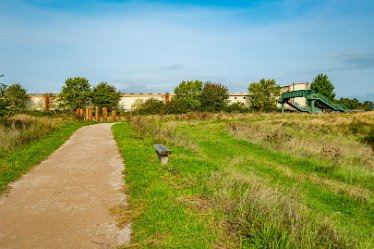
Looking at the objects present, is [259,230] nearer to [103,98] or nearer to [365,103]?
[103,98]

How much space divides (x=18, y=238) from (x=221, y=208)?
3.31 meters

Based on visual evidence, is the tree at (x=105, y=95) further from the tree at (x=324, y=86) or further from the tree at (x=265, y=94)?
the tree at (x=324, y=86)

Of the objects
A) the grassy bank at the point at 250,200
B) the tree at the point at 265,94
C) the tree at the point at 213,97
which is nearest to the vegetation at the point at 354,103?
the tree at the point at 265,94

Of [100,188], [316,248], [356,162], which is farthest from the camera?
[356,162]

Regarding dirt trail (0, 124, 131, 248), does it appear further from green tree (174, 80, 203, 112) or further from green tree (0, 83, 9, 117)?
green tree (174, 80, 203, 112)

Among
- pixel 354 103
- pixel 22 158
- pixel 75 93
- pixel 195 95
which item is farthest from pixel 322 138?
pixel 354 103

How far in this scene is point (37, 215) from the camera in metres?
5.79

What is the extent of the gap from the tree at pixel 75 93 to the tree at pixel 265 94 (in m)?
36.4

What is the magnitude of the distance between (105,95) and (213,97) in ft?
74.8

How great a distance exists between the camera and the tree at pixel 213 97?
68000 mm

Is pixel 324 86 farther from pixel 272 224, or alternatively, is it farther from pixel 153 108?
pixel 272 224

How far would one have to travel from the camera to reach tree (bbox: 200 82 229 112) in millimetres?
68000

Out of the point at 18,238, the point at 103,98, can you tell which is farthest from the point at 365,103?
the point at 18,238

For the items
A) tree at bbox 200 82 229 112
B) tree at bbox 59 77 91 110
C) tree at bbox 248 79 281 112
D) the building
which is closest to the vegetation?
the building
